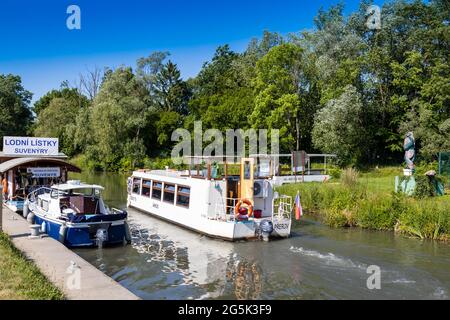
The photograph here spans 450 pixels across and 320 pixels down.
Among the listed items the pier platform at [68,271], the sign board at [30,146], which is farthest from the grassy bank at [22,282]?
the sign board at [30,146]

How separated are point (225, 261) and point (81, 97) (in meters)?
74.1

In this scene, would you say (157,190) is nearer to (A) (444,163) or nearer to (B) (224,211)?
(B) (224,211)

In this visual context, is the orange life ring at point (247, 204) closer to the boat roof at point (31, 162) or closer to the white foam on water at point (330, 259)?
the white foam on water at point (330, 259)

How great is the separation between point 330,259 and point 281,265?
199 cm

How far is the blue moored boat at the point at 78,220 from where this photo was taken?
18.5 m

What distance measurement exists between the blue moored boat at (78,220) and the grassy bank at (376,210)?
36.6 feet

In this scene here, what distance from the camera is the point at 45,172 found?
2736 centimetres

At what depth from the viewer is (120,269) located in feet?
52.9

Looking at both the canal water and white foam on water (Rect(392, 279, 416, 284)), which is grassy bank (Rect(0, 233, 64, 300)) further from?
white foam on water (Rect(392, 279, 416, 284))

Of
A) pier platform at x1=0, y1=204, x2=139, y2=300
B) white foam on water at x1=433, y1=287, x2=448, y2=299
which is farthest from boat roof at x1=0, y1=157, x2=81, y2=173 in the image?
white foam on water at x1=433, y1=287, x2=448, y2=299

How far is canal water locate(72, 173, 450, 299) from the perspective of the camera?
44.5ft

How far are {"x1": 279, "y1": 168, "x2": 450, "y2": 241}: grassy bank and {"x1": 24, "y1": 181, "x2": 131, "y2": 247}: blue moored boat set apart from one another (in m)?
11.2

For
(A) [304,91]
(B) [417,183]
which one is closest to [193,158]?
(B) [417,183]

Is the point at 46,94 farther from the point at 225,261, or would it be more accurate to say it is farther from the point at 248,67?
the point at 225,261
